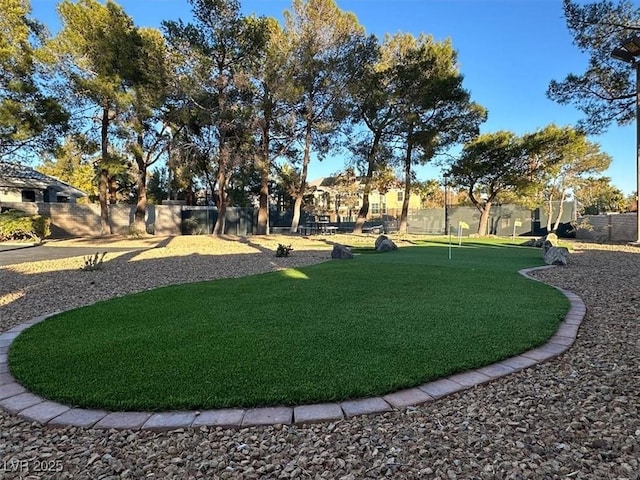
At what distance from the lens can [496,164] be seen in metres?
19.0

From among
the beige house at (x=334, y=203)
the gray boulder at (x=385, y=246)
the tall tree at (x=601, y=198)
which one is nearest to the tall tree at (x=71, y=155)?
the gray boulder at (x=385, y=246)

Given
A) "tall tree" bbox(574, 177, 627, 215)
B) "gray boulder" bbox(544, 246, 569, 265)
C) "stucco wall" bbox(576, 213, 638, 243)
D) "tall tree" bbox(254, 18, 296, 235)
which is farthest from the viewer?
"tall tree" bbox(574, 177, 627, 215)

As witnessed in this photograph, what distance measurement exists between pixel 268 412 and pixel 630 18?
34.9ft

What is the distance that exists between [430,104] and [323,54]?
5.22m

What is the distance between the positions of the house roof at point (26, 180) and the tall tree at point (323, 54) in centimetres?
1065

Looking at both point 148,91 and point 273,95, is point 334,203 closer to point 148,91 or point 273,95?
point 273,95

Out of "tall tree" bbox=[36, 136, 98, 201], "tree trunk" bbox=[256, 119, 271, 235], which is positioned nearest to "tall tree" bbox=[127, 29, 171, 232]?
"tall tree" bbox=[36, 136, 98, 201]

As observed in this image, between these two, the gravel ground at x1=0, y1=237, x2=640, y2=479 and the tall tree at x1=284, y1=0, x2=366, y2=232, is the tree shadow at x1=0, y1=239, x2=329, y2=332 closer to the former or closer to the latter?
the gravel ground at x1=0, y1=237, x2=640, y2=479

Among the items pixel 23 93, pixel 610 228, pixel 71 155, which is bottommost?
pixel 610 228

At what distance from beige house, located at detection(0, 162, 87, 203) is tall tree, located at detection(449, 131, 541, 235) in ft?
65.9

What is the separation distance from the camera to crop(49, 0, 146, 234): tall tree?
1268 cm

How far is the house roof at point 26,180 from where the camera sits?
44.5 ft

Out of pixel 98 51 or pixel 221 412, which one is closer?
pixel 221 412

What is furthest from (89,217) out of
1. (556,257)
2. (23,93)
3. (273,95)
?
(556,257)
